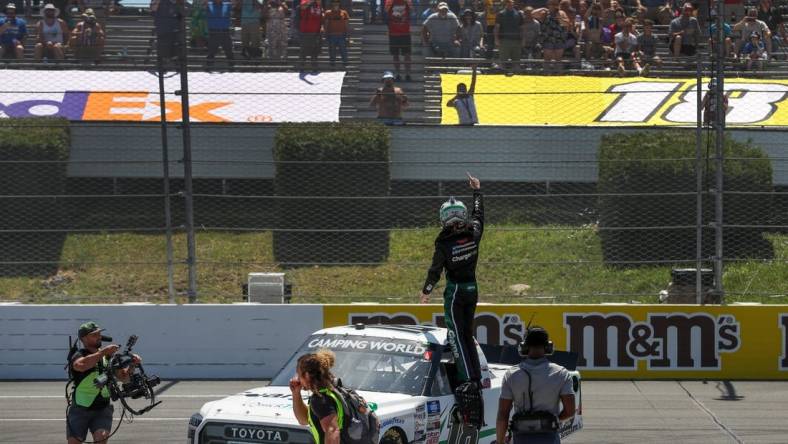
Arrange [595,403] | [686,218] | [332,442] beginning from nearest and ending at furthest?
1. [332,442]
2. [595,403]
3. [686,218]

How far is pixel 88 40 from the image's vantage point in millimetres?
17719

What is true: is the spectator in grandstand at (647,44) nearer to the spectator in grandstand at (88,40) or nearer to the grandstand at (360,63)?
the grandstand at (360,63)

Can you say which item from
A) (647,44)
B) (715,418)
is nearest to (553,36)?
(647,44)

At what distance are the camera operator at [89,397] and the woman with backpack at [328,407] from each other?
2414mm

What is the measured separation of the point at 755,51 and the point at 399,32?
5.47m

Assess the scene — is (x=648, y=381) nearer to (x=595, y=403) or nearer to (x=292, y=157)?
(x=595, y=403)

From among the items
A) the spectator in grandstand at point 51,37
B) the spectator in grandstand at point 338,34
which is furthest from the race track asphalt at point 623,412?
the spectator in grandstand at point 51,37

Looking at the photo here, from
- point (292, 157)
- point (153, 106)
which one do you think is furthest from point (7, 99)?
point (292, 157)

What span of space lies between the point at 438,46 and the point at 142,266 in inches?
215

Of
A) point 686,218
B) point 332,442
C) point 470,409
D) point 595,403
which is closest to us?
point 332,442

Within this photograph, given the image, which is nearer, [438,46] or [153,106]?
[438,46]

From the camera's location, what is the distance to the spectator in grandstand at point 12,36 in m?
18.1

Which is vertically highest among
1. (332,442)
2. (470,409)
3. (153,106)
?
(153,106)

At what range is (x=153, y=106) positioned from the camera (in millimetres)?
20062
